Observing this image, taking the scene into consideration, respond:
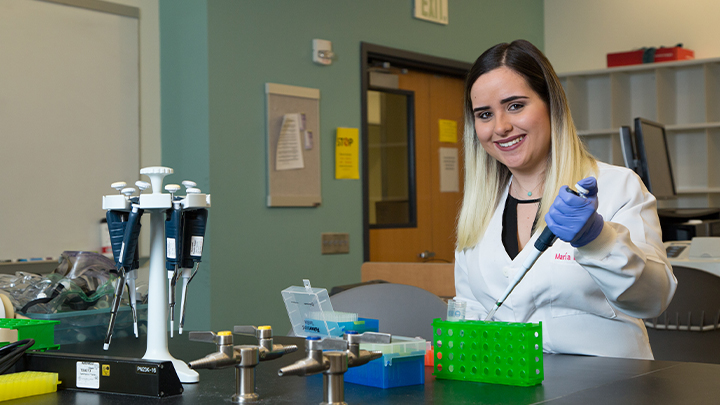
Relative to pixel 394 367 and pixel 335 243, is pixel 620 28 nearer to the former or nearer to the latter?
pixel 335 243

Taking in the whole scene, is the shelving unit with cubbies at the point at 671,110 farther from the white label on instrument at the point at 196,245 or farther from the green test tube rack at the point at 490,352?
the white label on instrument at the point at 196,245

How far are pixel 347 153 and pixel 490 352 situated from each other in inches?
107

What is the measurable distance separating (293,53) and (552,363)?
2530mm

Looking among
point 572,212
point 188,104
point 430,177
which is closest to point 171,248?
point 572,212

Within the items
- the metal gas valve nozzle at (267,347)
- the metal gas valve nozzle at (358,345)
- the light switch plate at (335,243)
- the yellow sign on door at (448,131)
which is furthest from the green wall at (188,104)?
the metal gas valve nozzle at (358,345)

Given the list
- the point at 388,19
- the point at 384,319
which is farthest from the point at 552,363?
the point at 388,19

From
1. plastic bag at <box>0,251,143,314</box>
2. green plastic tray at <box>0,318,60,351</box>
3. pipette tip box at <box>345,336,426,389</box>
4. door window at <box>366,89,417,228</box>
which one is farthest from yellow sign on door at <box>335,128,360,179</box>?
pipette tip box at <box>345,336,426,389</box>

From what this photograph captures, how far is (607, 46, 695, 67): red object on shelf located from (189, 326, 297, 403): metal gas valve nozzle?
4.33 metres

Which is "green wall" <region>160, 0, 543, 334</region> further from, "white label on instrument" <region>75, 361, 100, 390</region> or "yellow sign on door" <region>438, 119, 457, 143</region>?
"white label on instrument" <region>75, 361, 100, 390</region>

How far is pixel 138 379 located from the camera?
3.09ft

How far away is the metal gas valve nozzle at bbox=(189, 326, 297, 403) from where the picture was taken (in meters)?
0.85

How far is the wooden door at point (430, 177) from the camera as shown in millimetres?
4145

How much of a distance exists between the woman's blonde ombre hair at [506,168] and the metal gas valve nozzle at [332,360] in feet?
2.63

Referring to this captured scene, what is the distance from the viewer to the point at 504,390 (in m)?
0.95
